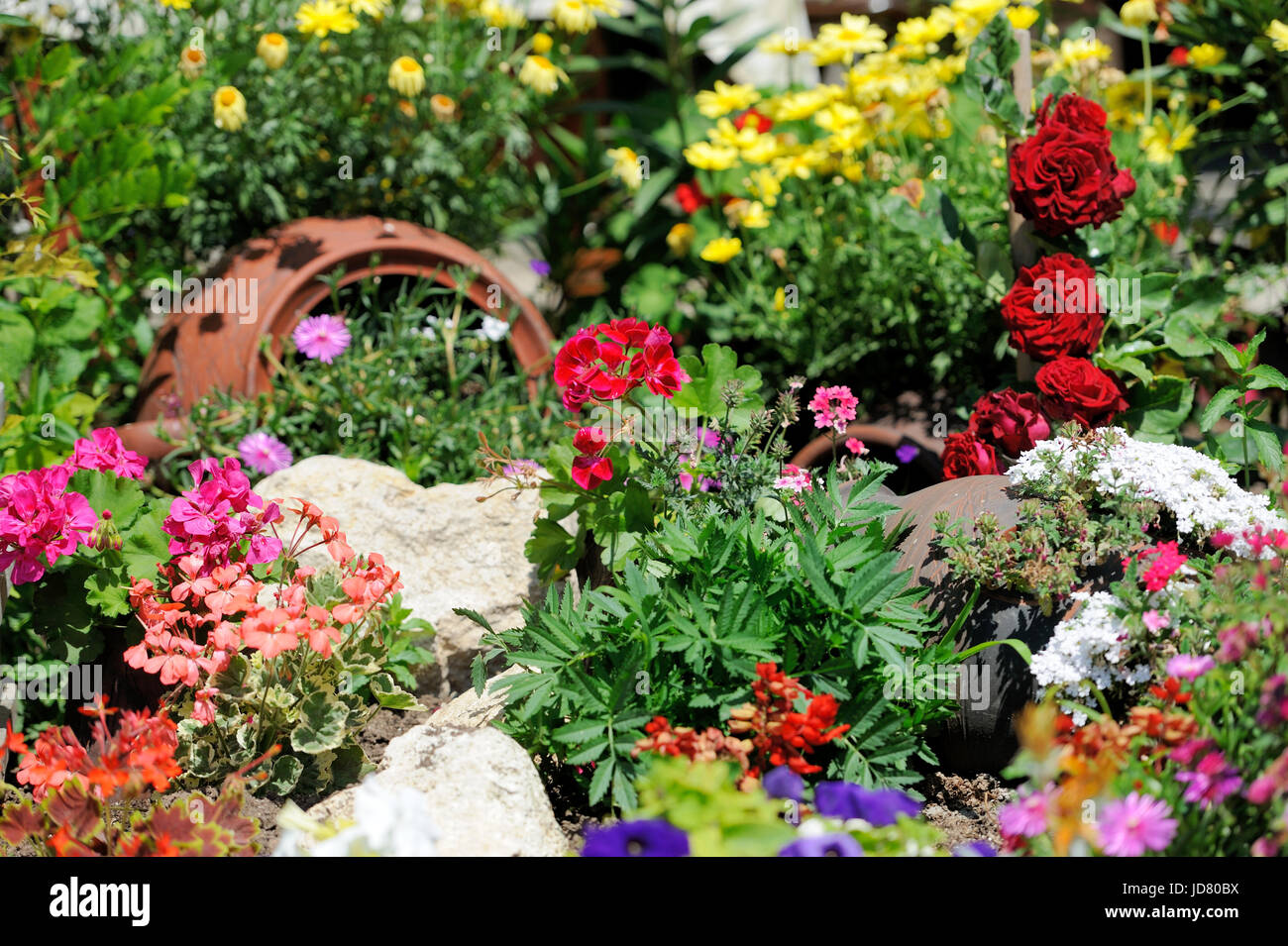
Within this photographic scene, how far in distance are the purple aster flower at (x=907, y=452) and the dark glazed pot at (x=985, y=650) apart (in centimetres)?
76

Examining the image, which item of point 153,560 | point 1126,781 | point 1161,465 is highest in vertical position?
point 1161,465

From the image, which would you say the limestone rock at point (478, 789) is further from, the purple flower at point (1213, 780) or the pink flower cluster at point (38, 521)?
the purple flower at point (1213, 780)

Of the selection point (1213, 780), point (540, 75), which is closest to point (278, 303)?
point (540, 75)

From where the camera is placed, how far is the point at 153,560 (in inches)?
92.4

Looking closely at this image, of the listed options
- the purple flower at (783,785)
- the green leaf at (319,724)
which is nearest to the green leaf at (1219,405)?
the purple flower at (783,785)

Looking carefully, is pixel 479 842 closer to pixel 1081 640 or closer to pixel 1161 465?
pixel 1081 640

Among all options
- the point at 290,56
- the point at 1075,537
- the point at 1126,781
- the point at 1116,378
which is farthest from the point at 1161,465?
the point at 290,56

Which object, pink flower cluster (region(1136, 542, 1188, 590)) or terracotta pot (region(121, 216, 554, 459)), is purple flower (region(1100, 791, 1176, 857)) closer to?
pink flower cluster (region(1136, 542, 1188, 590))

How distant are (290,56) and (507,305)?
114cm


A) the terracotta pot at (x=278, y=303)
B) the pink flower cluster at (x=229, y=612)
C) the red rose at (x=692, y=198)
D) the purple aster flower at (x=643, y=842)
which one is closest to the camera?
the purple aster flower at (x=643, y=842)

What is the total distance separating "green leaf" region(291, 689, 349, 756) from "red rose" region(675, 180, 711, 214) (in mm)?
2464

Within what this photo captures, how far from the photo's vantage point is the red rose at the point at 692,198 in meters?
4.03

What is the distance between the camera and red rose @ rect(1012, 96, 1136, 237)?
8.71ft

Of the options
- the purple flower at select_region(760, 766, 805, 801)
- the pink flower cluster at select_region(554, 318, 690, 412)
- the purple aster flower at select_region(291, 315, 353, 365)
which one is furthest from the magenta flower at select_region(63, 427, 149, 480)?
the purple flower at select_region(760, 766, 805, 801)
